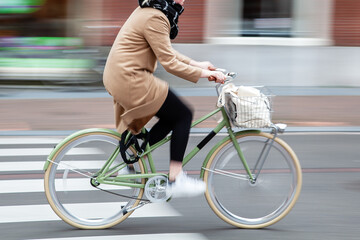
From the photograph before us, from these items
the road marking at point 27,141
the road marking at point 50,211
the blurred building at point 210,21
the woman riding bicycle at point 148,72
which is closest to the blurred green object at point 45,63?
the blurred building at point 210,21

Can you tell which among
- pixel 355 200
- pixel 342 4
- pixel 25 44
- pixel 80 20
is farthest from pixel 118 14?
pixel 355 200

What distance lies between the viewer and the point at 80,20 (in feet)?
49.2

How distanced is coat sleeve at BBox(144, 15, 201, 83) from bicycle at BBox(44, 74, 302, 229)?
517 mm

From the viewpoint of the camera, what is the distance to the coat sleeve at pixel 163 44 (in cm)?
450

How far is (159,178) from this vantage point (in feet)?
16.4

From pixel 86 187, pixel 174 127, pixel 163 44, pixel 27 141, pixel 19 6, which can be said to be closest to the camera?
pixel 163 44

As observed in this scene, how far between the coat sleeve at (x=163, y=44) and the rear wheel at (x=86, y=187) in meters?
0.77

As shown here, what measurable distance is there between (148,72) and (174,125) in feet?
1.50

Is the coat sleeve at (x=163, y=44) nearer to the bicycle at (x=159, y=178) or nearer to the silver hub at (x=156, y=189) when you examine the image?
the bicycle at (x=159, y=178)

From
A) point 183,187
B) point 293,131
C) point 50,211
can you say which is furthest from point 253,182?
point 293,131

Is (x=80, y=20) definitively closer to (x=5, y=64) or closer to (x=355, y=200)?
(x=5, y=64)

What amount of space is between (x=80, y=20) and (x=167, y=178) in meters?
10.6

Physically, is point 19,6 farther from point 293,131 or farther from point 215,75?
point 215,75

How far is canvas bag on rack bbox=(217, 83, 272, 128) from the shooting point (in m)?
4.79
